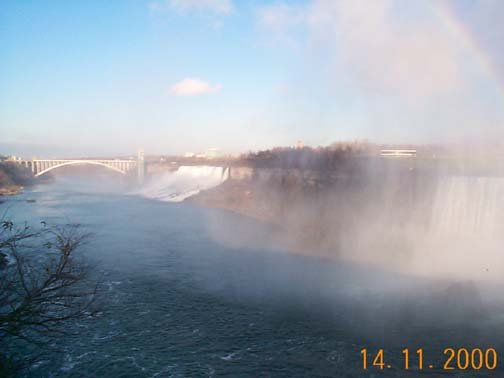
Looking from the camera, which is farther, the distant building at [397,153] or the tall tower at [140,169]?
the tall tower at [140,169]

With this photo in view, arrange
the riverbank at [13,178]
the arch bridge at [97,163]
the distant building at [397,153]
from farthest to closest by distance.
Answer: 1. the arch bridge at [97,163]
2. the riverbank at [13,178]
3. the distant building at [397,153]

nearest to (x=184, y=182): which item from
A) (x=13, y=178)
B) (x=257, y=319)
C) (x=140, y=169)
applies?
(x=140, y=169)

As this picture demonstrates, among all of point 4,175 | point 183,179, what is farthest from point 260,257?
point 4,175

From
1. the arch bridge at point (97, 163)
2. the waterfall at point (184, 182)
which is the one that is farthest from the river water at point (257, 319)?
the arch bridge at point (97, 163)

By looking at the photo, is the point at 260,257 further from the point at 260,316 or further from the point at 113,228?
the point at 113,228

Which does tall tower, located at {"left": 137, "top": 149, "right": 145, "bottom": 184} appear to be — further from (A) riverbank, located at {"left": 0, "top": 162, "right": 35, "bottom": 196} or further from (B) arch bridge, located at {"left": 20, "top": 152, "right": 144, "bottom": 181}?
A: (A) riverbank, located at {"left": 0, "top": 162, "right": 35, "bottom": 196}
